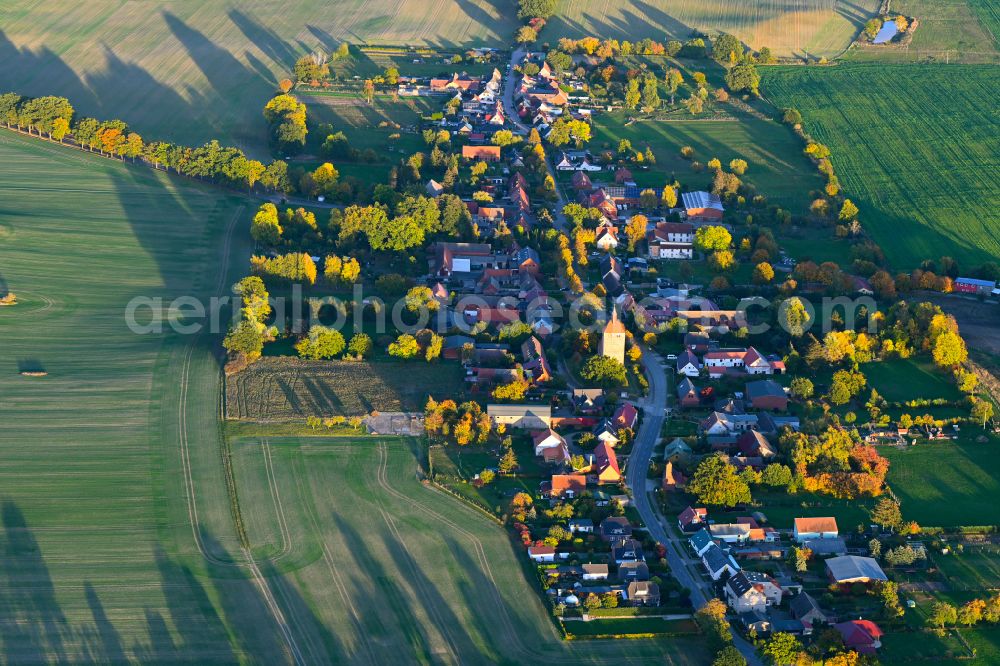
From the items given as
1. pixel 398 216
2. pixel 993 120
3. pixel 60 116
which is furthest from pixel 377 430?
pixel 993 120

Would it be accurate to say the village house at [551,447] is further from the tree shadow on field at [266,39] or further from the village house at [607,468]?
the tree shadow on field at [266,39]

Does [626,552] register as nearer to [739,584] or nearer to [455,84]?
[739,584]

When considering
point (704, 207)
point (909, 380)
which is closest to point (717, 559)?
point (909, 380)

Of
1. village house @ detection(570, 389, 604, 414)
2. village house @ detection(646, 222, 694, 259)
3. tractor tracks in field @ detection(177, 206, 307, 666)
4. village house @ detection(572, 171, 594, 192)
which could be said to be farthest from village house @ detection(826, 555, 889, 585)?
village house @ detection(572, 171, 594, 192)

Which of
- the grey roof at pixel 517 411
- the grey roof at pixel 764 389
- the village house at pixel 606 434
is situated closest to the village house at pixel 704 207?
the grey roof at pixel 764 389

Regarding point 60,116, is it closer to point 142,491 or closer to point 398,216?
point 398,216

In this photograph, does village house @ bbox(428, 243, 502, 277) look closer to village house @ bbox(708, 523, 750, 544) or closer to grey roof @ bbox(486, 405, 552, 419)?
grey roof @ bbox(486, 405, 552, 419)
